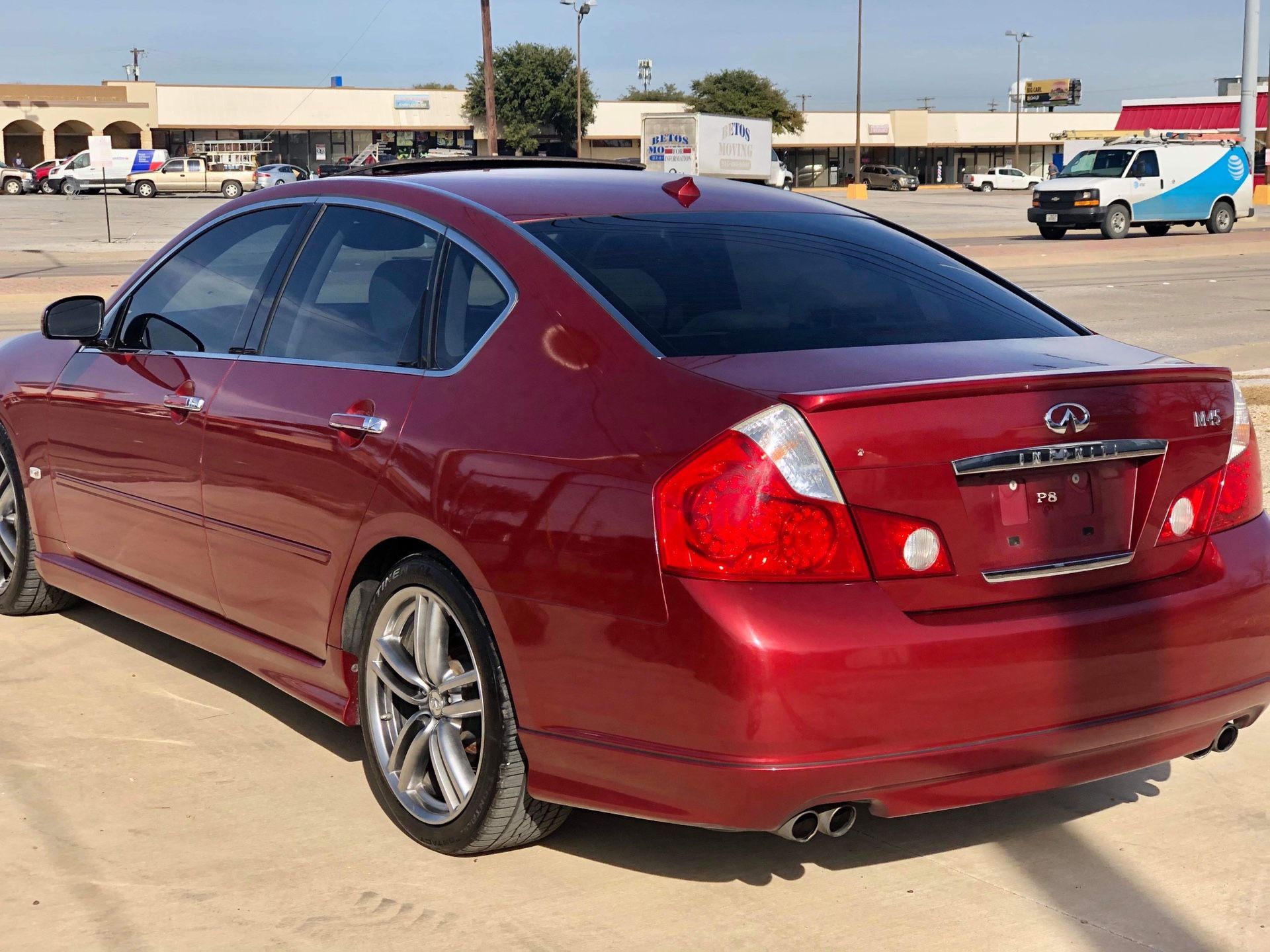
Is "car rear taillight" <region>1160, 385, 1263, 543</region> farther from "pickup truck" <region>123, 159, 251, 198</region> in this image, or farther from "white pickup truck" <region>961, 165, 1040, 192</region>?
"white pickup truck" <region>961, 165, 1040, 192</region>

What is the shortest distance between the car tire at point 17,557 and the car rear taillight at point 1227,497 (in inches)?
155

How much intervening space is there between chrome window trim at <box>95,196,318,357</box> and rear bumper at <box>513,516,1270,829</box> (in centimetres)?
193

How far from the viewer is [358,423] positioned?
3.70 meters

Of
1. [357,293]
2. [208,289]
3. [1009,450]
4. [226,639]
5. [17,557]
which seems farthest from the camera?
[17,557]


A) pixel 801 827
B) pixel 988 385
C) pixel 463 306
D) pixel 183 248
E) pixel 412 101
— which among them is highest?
pixel 412 101

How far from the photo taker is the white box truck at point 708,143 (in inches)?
2138

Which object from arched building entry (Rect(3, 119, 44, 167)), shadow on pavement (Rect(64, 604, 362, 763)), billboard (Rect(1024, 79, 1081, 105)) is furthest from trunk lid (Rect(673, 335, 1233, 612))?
billboard (Rect(1024, 79, 1081, 105))

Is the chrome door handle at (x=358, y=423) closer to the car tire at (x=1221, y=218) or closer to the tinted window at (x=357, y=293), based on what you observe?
the tinted window at (x=357, y=293)

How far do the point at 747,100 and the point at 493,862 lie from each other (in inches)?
3687

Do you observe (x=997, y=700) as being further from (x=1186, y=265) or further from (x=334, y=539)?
(x=1186, y=265)

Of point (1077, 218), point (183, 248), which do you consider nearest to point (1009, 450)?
point (183, 248)

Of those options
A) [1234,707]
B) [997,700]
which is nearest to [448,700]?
[997,700]

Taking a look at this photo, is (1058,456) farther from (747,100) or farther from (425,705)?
(747,100)

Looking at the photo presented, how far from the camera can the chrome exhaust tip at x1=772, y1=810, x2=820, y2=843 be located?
9.88 feet
